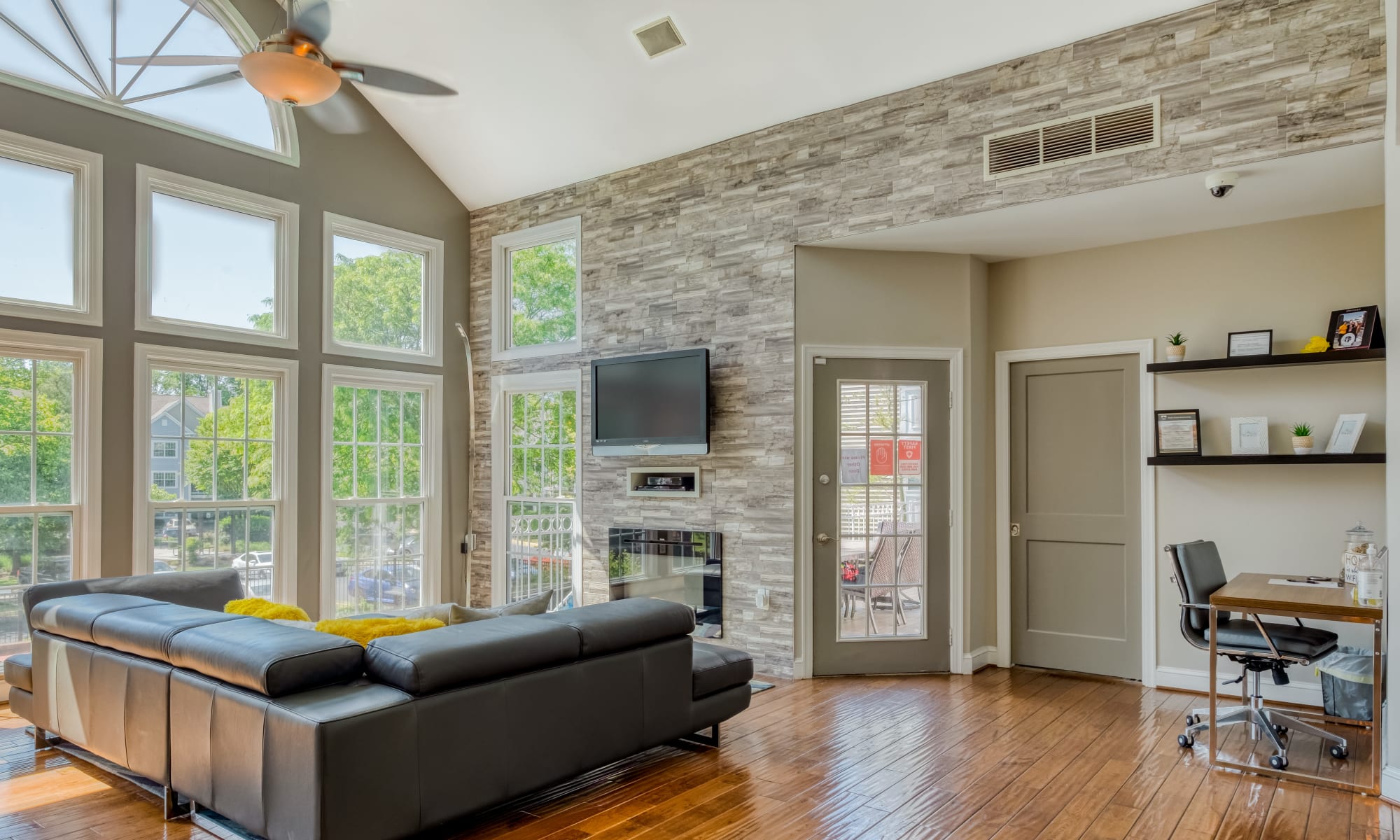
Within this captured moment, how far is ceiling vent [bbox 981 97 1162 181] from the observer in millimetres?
4309

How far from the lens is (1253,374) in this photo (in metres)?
4.88

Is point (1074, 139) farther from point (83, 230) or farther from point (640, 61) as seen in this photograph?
point (83, 230)

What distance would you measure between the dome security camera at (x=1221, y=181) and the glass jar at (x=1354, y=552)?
67.3 inches

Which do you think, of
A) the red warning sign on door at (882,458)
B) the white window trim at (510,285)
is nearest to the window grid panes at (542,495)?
the white window trim at (510,285)

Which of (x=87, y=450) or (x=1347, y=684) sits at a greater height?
A: (x=87, y=450)

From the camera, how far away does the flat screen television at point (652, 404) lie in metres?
5.77

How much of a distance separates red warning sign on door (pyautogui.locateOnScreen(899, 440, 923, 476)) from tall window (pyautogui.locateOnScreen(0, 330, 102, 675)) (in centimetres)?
476

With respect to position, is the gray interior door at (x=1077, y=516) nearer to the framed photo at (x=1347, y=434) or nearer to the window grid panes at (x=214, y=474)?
the framed photo at (x=1347, y=434)

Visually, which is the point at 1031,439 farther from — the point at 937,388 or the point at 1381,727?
the point at 1381,727

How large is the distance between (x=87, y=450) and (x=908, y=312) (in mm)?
4927

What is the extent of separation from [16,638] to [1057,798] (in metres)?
5.31

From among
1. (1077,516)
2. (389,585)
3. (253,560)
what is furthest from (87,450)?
(1077,516)

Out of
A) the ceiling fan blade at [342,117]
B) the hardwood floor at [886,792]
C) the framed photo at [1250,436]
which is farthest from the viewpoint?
the ceiling fan blade at [342,117]

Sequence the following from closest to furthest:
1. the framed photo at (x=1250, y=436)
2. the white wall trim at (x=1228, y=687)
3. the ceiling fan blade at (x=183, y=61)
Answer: the ceiling fan blade at (x=183, y=61) < the white wall trim at (x=1228, y=687) < the framed photo at (x=1250, y=436)
